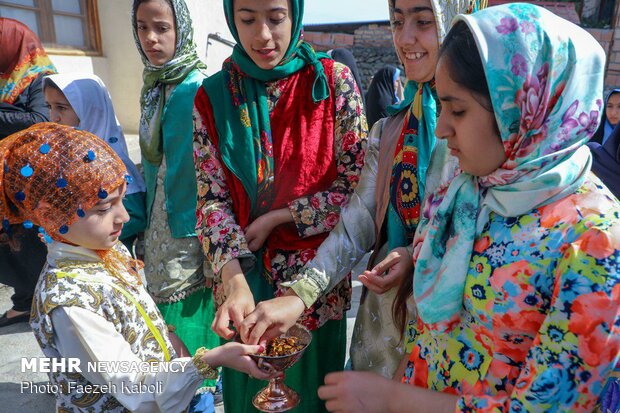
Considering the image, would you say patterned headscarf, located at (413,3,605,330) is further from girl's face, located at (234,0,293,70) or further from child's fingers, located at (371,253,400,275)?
girl's face, located at (234,0,293,70)

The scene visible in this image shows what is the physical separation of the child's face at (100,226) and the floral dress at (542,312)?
3.62ft

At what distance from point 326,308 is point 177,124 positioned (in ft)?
4.63

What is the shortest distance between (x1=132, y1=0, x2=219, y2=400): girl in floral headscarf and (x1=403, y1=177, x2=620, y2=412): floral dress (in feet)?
5.93

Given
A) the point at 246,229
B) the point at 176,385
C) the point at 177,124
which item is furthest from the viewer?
the point at 177,124

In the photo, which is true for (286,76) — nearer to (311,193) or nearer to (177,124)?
(311,193)

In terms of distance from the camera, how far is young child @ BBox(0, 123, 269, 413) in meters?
1.46

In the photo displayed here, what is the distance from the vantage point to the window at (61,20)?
5055mm

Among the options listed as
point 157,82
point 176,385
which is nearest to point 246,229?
point 176,385

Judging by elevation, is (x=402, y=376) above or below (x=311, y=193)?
below

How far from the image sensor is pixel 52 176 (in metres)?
1.51

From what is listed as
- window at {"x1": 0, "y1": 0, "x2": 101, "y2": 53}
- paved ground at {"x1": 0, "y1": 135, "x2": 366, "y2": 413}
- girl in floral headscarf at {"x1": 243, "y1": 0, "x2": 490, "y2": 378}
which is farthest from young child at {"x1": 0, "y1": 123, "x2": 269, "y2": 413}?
window at {"x1": 0, "y1": 0, "x2": 101, "y2": 53}

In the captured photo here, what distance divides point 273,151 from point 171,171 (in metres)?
1.07

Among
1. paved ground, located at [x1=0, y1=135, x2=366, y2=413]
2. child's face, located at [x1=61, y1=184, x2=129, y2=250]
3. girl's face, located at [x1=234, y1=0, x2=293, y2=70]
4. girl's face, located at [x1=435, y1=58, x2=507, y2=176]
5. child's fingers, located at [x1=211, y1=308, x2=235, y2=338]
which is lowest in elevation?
paved ground, located at [x1=0, y1=135, x2=366, y2=413]

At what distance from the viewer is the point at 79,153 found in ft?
5.11
